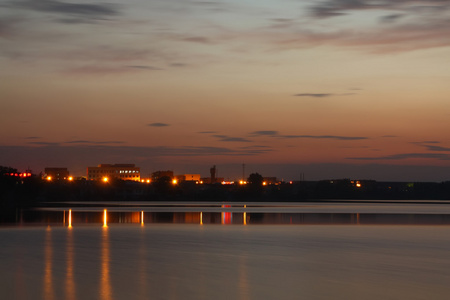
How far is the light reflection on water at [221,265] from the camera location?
22.6 m

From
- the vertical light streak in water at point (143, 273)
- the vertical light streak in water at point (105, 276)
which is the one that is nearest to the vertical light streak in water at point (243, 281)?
the vertical light streak in water at point (143, 273)

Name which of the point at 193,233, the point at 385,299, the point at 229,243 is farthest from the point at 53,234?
the point at 385,299

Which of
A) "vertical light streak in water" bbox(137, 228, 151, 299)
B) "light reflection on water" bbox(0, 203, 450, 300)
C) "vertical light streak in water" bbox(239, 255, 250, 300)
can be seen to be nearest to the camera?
"vertical light streak in water" bbox(239, 255, 250, 300)

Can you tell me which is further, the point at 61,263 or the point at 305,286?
the point at 61,263

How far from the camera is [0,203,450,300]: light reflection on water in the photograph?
22.6m

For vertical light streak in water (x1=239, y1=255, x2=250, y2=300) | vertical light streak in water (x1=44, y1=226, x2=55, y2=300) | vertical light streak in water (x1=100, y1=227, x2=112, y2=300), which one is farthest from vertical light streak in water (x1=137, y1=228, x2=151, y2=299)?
vertical light streak in water (x1=239, y1=255, x2=250, y2=300)

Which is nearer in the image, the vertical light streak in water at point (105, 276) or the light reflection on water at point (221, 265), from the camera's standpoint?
the vertical light streak in water at point (105, 276)

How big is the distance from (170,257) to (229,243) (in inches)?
320

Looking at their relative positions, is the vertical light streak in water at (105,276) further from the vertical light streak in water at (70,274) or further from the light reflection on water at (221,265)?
the vertical light streak in water at (70,274)

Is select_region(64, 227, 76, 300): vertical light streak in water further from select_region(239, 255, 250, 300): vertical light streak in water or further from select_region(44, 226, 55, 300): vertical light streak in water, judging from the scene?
select_region(239, 255, 250, 300): vertical light streak in water

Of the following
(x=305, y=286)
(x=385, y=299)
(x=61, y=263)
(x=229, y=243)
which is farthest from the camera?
(x=229, y=243)

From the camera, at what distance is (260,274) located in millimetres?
26578

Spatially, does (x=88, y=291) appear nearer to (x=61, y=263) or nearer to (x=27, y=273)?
(x=27, y=273)

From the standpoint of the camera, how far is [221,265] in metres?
29.8
